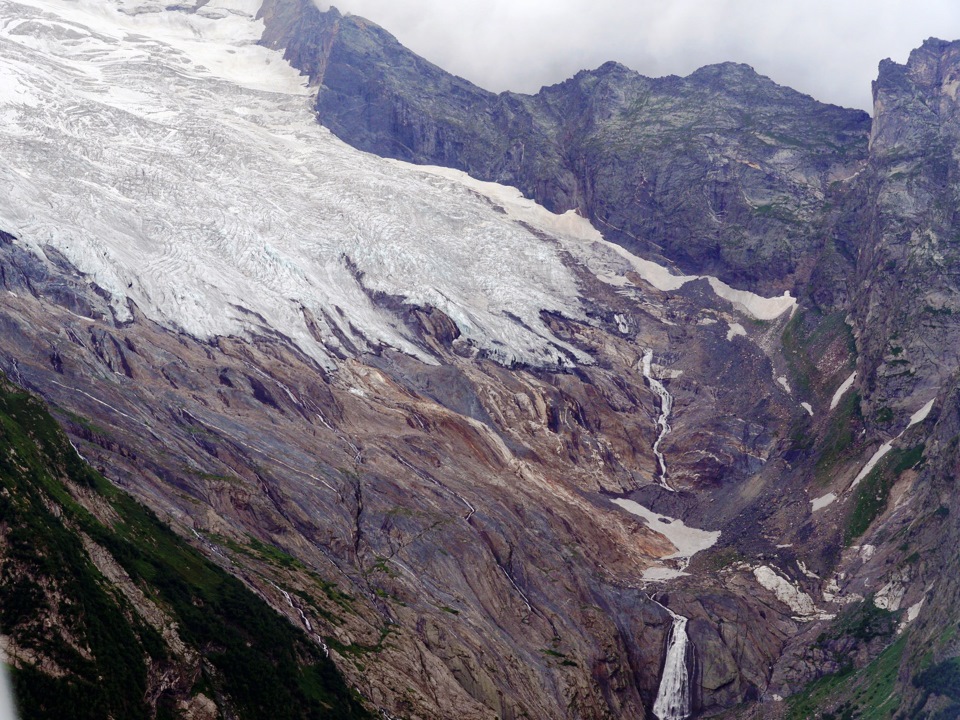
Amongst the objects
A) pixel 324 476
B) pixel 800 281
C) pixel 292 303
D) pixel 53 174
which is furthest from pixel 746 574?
pixel 53 174

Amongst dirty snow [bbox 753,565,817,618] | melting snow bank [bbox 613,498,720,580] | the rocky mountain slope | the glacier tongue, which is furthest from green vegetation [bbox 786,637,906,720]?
the glacier tongue

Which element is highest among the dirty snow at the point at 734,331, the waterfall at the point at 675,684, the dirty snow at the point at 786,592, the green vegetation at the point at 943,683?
the dirty snow at the point at 734,331

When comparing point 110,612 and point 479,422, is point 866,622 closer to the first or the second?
point 479,422

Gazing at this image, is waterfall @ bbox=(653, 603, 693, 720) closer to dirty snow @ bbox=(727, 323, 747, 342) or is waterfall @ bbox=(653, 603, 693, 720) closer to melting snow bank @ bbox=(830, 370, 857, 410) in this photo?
melting snow bank @ bbox=(830, 370, 857, 410)

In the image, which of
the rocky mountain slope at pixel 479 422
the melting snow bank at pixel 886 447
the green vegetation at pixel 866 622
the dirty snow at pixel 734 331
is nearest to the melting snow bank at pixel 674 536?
the rocky mountain slope at pixel 479 422

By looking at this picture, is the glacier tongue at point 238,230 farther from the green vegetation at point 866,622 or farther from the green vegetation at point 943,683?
the green vegetation at point 943,683

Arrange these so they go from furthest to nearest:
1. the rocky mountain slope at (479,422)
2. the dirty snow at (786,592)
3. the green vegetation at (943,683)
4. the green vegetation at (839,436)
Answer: the green vegetation at (839,436) → the dirty snow at (786,592) → the rocky mountain slope at (479,422) → the green vegetation at (943,683)

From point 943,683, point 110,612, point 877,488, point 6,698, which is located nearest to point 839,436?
point 877,488
